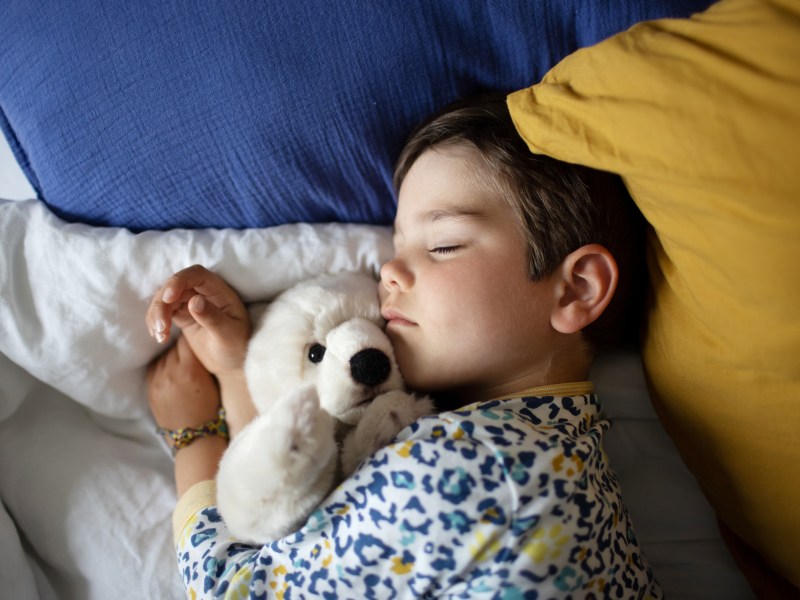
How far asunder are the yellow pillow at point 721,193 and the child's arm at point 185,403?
70 centimetres

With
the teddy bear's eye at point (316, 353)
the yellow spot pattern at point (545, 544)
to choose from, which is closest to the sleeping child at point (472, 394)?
the yellow spot pattern at point (545, 544)

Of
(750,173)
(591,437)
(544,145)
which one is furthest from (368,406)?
(750,173)

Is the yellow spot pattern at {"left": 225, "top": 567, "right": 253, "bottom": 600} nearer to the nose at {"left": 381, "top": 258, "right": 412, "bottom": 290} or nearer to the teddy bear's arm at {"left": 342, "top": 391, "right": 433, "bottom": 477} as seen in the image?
the teddy bear's arm at {"left": 342, "top": 391, "right": 433, "bottom": 477}

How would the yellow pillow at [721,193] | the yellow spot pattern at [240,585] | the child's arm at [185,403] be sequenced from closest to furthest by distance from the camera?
the yellow pillow at [721,193] < the yellow spot pattern at [240,585] < the child's arm at [185,403]

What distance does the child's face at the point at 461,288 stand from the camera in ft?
2.52

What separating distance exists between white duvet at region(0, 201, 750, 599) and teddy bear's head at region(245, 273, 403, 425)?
0.27 feet

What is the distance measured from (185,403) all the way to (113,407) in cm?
14

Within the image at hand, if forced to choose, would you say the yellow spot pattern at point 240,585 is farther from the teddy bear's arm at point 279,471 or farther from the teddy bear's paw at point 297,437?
the teddy bear's paw at point 297,437

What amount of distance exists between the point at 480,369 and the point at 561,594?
0.31 meters

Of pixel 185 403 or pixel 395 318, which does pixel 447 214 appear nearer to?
pixel 395 318

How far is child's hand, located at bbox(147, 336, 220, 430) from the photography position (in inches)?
38.4

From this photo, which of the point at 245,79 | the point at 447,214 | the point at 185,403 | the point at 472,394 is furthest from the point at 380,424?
the point at 245,79

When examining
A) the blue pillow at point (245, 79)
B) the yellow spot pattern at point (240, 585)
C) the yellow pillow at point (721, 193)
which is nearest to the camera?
the yellow pillow at point (721, 193)

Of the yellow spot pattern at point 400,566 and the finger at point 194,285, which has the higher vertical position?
the finger at point 194,285
